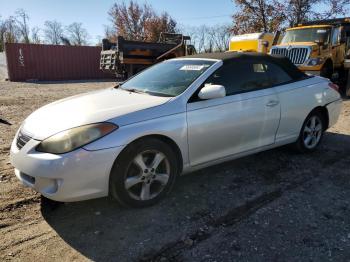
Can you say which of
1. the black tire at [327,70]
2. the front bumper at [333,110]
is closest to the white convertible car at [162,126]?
the front bumper at [333,110]

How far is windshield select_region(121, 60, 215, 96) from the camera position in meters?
3.96

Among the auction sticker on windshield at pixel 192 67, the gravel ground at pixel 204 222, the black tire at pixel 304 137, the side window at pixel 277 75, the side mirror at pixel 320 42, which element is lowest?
the gravel ground at pixel 204 222

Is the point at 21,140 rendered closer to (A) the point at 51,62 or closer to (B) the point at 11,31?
(A) the point at 51,62

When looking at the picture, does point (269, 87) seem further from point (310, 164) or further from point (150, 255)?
point (150, 255)

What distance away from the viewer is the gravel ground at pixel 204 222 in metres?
2.87

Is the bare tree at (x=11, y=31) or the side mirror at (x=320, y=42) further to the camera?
the bare tree at (x=11, y=31)

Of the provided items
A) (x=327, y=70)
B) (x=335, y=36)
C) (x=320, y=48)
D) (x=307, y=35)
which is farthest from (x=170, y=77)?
(x=335, y=36)

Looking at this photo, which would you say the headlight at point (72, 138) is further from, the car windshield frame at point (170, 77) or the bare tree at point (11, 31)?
the bare tree at point (11, 31)

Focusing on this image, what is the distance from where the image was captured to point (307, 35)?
39.8 feet

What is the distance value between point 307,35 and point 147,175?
10.6 metres

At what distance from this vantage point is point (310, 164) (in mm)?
4902

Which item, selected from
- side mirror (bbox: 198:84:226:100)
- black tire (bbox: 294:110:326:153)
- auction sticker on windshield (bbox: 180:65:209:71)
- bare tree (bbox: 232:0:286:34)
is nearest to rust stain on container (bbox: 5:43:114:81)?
bare tree (bbox: 232:0:286:34)

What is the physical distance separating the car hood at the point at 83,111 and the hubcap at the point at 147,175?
0.49 meters

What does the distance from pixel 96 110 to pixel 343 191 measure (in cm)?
292
